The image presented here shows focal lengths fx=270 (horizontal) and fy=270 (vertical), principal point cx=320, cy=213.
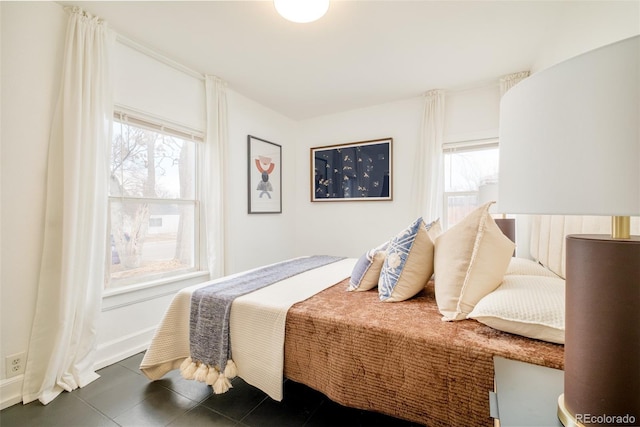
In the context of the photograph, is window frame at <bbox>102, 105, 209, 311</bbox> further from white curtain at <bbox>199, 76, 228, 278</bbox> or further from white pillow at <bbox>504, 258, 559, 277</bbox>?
white pillow at <bbox>504, 258, 559, 277</bbox>

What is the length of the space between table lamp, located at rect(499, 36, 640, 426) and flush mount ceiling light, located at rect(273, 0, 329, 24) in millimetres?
1613

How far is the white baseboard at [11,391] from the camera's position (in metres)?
1.68

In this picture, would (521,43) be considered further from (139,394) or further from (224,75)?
(139,394)

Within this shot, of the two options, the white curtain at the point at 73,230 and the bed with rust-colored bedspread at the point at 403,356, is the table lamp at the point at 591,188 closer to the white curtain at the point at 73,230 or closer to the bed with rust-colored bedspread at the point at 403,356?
the bed with rust-colored bedspread at the point at 403,356

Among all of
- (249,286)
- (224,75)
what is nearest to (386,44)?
(224,75)

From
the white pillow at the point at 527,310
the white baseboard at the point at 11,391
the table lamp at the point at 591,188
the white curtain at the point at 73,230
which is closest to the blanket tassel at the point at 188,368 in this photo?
the white curtain at the point at 73,230

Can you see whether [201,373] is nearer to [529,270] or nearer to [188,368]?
[188,368]

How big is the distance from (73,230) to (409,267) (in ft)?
7.49

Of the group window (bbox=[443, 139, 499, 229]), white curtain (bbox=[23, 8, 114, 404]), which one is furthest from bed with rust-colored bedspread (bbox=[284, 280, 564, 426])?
window (bbox=[443, 139, 499, 229])

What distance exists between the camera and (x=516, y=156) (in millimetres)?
588

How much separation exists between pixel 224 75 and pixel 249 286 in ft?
7.75

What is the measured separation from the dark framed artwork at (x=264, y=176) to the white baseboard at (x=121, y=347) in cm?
173

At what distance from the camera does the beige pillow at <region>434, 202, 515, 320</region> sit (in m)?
1.27

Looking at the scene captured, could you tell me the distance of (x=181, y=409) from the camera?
1.63 metres
